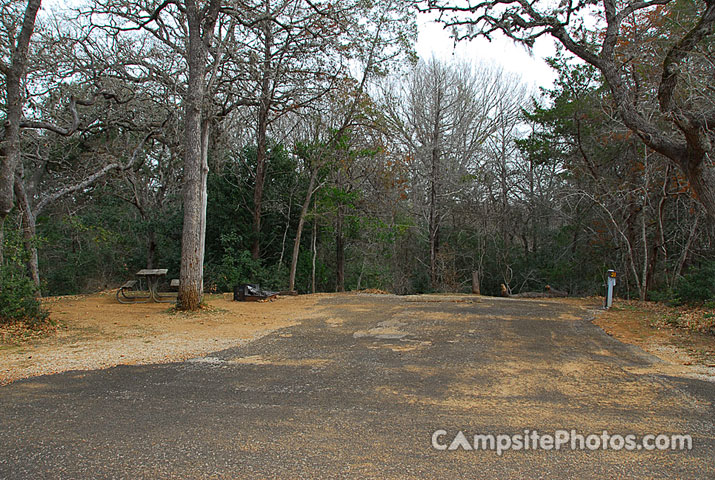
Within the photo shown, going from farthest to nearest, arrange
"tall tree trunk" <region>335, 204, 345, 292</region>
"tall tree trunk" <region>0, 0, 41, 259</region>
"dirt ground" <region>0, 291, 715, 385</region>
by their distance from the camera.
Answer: "tall tree trunk" <region>335, 204, 345, 292</region> < "tall tree trunk" <region>0, 0, 41, 259</region> < "dirt ground" <region>0, 291, 715, 385</region>

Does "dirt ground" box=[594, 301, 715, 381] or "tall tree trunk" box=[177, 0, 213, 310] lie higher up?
"tall tree trunk" box=[177, 0, 213, 310]

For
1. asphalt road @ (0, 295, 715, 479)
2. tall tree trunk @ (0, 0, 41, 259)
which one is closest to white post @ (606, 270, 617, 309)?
asphalt road @ (0, 295, 715, 479)

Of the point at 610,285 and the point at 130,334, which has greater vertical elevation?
the point at 610,285

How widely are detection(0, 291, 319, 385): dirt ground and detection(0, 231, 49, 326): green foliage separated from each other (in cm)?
41

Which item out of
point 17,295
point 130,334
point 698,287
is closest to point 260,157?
point 17,295

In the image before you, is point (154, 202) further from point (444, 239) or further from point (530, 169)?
point (530, 169)

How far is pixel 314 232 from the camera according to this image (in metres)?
18.1

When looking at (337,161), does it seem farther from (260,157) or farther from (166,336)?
(166,336)

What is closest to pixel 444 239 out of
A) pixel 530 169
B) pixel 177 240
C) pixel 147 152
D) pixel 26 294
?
pixel 530 169

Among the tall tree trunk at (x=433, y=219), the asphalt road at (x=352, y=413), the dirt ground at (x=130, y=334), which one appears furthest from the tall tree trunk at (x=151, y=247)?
the asphalt road at (x=352, y=413)

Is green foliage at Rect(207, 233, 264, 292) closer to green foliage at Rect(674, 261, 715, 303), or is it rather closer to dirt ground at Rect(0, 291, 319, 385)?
dirt ground at Rect(0, 291, 319, 385)

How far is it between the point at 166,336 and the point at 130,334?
56 centimetres

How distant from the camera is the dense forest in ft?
31.2

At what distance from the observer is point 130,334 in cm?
675
